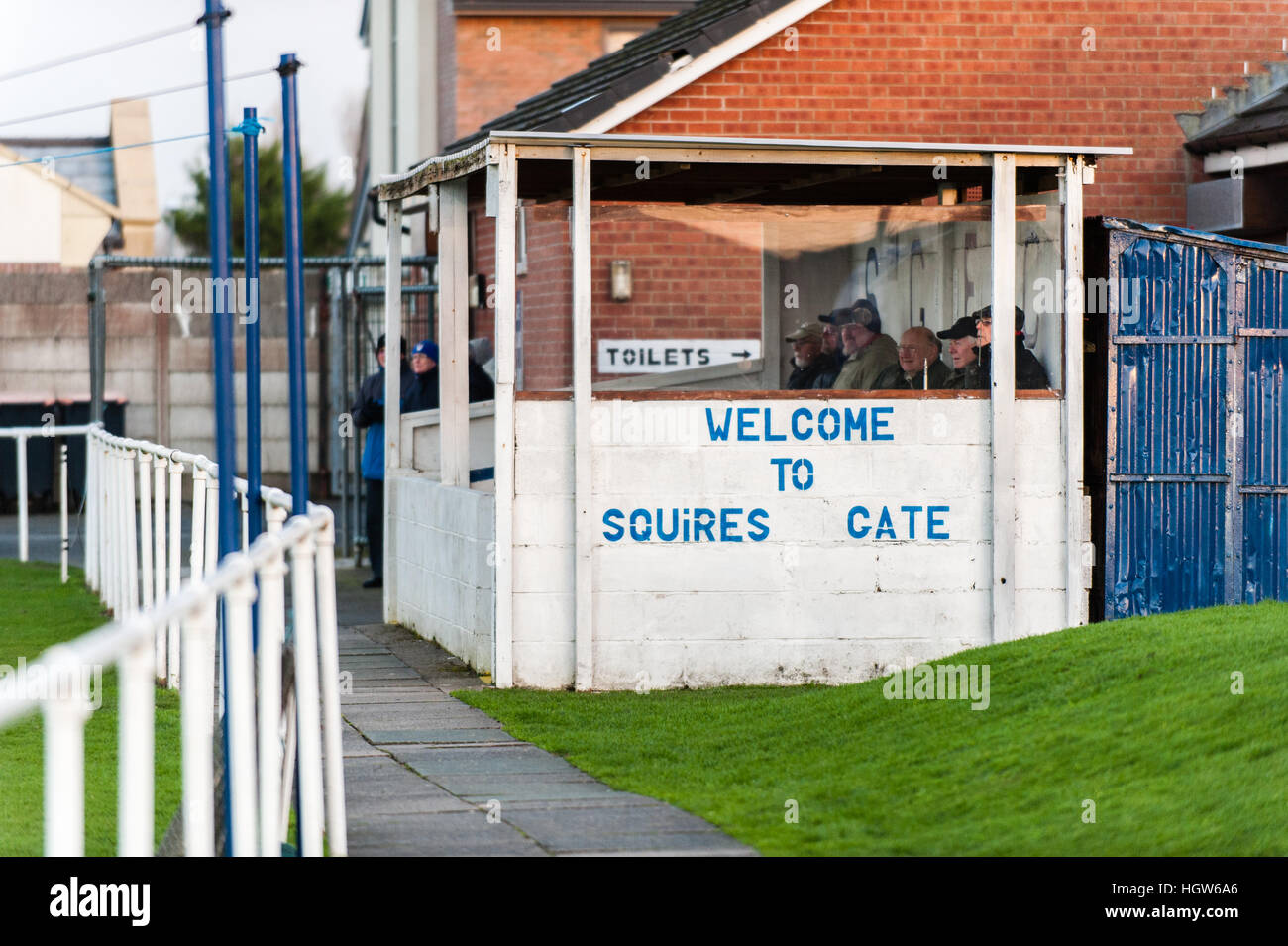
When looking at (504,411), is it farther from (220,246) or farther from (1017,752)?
(220,246)

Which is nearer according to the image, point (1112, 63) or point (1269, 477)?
point (1269, 477)

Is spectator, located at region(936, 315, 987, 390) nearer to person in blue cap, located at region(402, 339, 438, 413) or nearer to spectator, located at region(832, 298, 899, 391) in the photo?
spectator, located at region(832, 298, 899, 391)

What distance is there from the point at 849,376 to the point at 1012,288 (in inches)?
39.5

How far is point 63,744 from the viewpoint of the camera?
8.87 feet

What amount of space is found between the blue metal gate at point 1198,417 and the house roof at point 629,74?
4561mm

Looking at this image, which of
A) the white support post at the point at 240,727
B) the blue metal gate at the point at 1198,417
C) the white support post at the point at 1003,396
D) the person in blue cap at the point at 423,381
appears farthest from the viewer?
the person in blue cap at the point at 423,381

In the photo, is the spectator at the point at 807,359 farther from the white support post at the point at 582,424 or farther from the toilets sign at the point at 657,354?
the toilets sign at the point at 657,354

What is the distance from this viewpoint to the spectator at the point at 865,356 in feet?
32.3

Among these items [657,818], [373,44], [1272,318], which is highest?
[373,44]

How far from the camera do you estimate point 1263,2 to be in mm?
15234

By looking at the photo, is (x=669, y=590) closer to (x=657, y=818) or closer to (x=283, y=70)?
(x=657, y=818)

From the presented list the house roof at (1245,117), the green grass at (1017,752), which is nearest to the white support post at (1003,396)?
the green grass at (1017,752)
